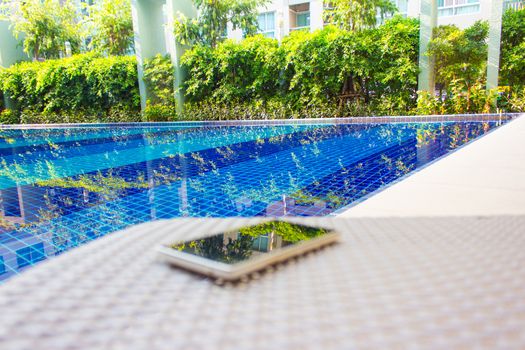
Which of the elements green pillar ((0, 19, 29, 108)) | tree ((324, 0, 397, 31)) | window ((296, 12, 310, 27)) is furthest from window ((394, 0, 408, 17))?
green pillar ((0, 19, 29, 108))

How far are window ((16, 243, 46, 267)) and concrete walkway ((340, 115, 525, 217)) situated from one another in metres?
2.41

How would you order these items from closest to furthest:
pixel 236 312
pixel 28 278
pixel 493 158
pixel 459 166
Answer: pixel 236 312 → pixel 28 278 → pixel 459 166 → pixel 493 158

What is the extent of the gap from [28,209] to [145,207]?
1.35 m

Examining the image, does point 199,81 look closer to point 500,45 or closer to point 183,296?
point 500,45

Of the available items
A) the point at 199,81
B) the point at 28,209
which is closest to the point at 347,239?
the point at 28,209

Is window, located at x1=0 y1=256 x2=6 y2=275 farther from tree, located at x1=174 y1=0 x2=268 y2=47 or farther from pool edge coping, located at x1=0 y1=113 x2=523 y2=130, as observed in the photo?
tree, located at x1=174 y1=0 x2=268 y2=47

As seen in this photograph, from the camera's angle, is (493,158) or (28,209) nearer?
(493,158)

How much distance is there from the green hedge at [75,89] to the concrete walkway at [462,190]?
42.8 feet

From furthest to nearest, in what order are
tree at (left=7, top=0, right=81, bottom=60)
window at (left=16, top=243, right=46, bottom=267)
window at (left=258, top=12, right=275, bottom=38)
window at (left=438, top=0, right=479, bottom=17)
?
window at (left=258, top=12, right=275, bottom=38), window at (left=438, top=0, right=479, bottom=17), tree at (left=7, top=0, right=81, bottom=60), window at (left=16, top=243, right=46, bottom=267)

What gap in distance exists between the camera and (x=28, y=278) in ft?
2.00

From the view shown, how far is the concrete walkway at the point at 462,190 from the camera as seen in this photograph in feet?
4.75

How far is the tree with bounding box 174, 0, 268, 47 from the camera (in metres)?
13.4

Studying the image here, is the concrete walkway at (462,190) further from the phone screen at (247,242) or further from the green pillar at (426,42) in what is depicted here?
the green pillar at (426,42)

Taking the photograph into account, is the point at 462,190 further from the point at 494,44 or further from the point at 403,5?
the point at 403,5
